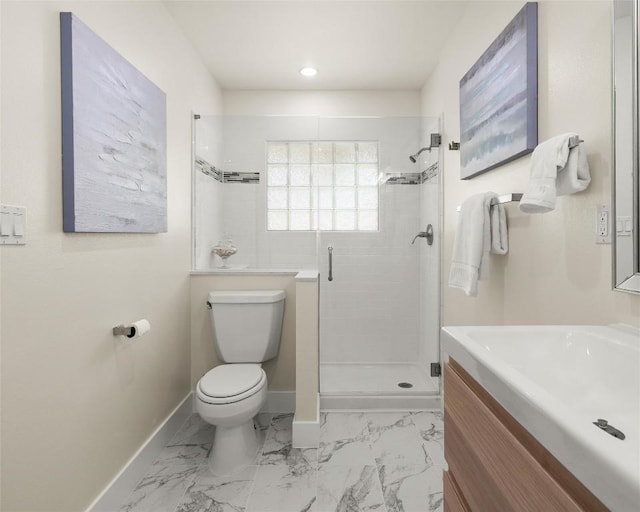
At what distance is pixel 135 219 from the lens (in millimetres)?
1684

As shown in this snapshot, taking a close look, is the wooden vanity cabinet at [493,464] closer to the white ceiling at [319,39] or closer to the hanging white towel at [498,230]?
the hanging white towel at [498,230]

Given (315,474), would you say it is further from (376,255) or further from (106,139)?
(106,139)

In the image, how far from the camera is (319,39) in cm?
240

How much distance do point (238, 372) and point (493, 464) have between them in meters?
1.56

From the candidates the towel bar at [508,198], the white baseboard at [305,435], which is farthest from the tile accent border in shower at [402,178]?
the white baseboard at [305,435]

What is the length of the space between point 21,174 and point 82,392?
79 centimetres

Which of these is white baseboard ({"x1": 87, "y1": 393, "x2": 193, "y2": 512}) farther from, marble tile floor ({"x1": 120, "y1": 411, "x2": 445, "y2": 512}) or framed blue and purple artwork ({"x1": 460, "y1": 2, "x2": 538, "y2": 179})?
framed blue and purple artwork ({"x1": 460, "y1": 2, "x2": 538, "y2": 179})

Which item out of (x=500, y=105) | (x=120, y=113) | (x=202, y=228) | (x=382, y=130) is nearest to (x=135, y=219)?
(x=120, y=113)

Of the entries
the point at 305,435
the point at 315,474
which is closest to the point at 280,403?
the point at 305,435

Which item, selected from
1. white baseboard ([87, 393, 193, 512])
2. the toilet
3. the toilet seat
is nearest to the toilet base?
the toilet

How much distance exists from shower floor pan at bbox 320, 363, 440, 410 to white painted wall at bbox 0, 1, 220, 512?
113 cm

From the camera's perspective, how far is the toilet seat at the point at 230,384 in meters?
1.78

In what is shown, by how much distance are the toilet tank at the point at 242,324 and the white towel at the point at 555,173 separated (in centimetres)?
157

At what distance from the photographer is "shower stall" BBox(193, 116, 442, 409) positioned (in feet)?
8.96
